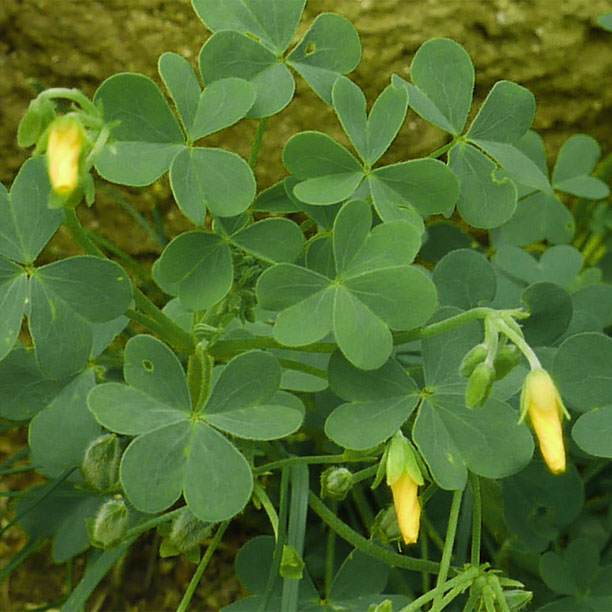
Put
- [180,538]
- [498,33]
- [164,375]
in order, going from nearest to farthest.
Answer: [164,375] → [180,538] → [498,33]

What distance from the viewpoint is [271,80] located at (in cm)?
108

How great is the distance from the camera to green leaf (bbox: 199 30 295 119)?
3.46 feet

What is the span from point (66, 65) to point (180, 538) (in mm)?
952

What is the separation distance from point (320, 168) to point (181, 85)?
0.64 ft

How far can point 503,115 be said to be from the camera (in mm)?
1153

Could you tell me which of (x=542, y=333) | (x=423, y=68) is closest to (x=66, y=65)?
(x=423, y=68)

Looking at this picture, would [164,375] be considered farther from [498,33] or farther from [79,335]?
[498,33]

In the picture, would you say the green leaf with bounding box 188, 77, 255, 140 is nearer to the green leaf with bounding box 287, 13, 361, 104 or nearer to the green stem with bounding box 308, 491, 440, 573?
the green leaf with bounding box 287, 13, 361, 104

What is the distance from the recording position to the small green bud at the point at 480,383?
837 mm

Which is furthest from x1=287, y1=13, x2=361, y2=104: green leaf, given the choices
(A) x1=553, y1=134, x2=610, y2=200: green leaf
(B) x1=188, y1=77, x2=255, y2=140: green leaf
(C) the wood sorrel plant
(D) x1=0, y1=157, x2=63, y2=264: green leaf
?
(A) x1=553, y1=134, x2=610, y2=200: green leaf

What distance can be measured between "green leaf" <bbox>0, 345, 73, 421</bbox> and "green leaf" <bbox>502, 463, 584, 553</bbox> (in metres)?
0.70

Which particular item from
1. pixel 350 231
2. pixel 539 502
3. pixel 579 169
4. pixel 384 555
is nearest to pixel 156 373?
pixel 350 231

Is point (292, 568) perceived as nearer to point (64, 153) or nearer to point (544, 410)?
point (544, 410)

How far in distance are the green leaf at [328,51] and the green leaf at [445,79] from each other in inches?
3.5
